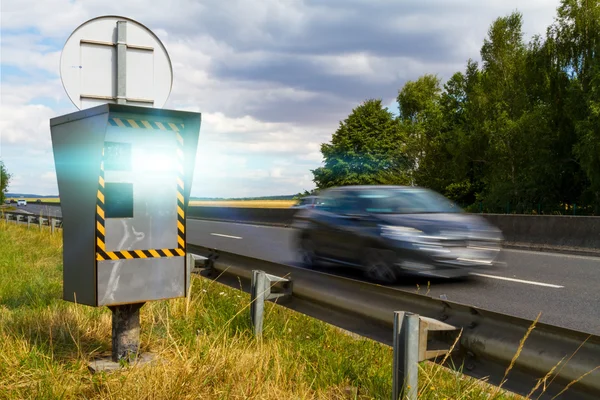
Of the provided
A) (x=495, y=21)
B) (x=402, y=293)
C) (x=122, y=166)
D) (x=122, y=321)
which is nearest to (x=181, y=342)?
(x=122, y=321)

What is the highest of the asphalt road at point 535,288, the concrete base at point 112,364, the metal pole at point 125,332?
the metal pole at point 125,332

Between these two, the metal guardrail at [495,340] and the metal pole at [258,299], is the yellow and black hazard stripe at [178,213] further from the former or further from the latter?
the metal guardrail at [495,340]

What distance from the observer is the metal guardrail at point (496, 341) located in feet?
9.20

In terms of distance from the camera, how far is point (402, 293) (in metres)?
3.82

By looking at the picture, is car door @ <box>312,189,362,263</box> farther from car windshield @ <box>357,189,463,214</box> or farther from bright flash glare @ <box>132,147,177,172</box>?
bright flash glare @ <box>132,147,177,172</box>

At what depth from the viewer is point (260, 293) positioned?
5176 mm

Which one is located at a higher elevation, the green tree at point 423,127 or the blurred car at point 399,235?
the green tree at point 423,127

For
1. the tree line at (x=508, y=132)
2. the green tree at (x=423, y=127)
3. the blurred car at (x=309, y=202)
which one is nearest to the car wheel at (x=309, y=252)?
the blurred car at (x=309, y=202)

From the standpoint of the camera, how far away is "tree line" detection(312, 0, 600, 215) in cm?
4219

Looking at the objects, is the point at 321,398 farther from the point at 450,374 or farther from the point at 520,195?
the point at 520,195

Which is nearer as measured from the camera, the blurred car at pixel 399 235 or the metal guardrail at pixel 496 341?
the metal guardrail at pixel 496 341

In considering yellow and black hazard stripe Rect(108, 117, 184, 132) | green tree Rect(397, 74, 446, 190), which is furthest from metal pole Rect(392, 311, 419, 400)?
green tree Rect(397, 74, 446, 190)

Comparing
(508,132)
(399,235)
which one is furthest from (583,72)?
(399,235)

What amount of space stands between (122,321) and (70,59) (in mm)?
2581
